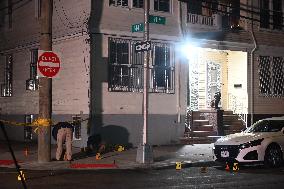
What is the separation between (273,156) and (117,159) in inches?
192

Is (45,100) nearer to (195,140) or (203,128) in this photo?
(195,140)

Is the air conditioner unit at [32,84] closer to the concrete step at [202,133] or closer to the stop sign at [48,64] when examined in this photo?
the concrete step at [202,133]

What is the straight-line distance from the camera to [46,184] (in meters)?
10.9

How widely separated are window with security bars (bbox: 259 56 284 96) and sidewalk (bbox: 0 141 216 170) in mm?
7647

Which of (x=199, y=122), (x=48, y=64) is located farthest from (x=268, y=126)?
(x=199, y=122)

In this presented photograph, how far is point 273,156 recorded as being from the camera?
1411cm

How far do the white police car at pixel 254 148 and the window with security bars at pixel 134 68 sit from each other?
7048 mm

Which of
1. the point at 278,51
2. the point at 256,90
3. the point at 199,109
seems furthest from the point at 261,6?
the point at 199,109

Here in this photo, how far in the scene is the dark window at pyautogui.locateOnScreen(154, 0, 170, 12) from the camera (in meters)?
21.9

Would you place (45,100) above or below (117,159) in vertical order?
above

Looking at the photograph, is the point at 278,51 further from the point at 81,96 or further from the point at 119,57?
the point at 81,96

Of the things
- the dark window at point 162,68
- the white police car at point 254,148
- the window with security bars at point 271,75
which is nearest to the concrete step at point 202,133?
the dark window at point 162,68

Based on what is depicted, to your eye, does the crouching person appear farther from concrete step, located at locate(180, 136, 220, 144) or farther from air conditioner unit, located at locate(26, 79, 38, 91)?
air conditioner unit, located at locate(26, 79, 38, 91)

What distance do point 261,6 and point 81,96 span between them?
38.1ft
